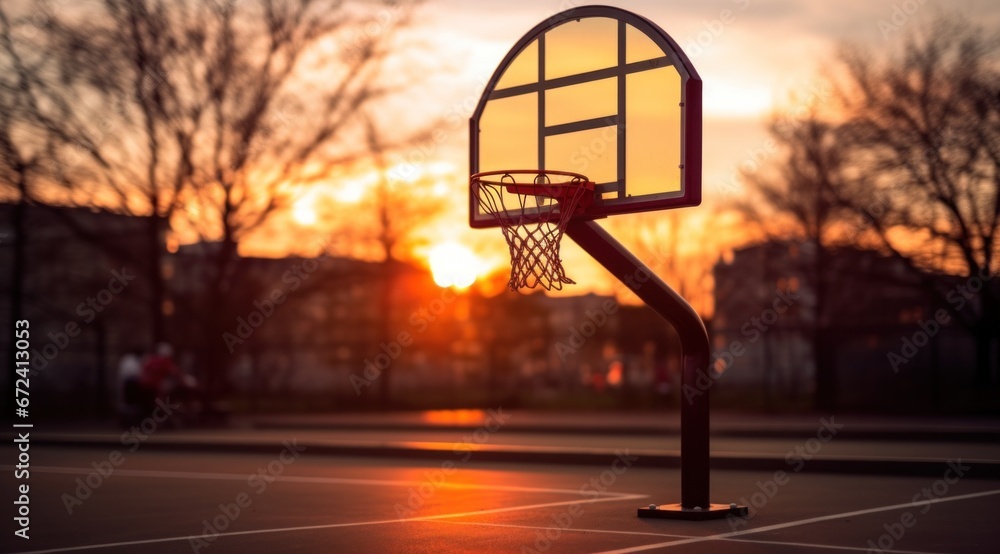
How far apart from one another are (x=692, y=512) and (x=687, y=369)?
1251mm

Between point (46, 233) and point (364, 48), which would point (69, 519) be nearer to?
point (364, 48)

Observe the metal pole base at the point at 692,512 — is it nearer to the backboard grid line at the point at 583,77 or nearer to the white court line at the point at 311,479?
the white court line at the point at 311,479

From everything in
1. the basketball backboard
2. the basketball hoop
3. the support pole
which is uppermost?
the basketball backboard

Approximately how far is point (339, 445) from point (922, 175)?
18647mm

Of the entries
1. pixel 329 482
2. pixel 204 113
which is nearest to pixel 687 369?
pixel 329 482

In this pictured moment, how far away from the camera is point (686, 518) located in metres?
10.3

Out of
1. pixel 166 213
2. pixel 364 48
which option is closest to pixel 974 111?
pixel 364 48

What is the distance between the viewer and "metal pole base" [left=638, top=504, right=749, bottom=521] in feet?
33.4

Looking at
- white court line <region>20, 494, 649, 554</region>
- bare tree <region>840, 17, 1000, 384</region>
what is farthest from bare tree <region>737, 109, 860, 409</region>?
white court line <region>20, 494, 649, 554</region>

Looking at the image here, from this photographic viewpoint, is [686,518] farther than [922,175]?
No

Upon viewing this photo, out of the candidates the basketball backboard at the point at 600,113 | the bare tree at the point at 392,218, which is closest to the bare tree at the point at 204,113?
the bare tree at the point at 392,218

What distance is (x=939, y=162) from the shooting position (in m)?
30.7

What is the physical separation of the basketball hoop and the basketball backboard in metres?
0.19

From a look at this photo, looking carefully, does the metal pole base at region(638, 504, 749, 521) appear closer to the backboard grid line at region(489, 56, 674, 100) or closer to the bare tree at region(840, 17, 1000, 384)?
the backboard grid line at region(489, 56, 674, 100)
